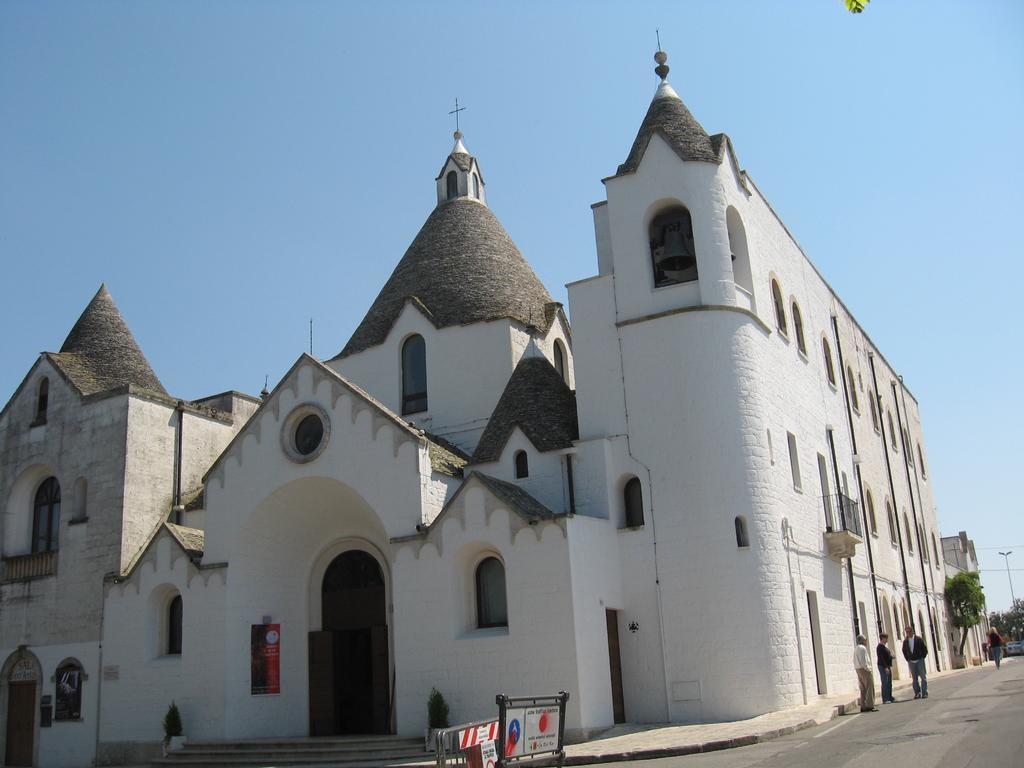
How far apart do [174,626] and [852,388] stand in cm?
2300

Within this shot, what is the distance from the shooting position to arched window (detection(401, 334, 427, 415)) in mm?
26750

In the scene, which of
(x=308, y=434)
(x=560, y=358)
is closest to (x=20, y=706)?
(x=308, y=434)

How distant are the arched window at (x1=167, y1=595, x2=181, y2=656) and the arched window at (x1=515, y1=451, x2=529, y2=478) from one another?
28.4 feet

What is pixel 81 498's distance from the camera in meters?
25.1

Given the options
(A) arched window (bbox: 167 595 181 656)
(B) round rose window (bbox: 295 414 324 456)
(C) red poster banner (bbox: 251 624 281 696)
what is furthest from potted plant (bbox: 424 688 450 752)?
(A) arched window (bbox: 167 595 181 656)

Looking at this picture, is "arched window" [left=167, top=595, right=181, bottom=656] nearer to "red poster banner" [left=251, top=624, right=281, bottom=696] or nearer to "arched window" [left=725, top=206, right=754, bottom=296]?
"red poster banner" [left=251, top=624, right=281, bottom=696]

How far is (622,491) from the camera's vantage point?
68.9 ft

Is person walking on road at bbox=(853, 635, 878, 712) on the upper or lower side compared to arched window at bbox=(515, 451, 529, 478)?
lower

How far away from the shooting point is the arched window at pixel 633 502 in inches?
815

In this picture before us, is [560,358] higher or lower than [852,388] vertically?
higher

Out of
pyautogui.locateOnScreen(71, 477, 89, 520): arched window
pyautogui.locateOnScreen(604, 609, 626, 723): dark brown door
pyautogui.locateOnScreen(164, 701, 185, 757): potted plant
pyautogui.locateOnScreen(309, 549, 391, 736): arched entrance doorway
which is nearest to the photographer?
pyautogui.locateOnScreen(604, 609, 626, 723): dark brown door

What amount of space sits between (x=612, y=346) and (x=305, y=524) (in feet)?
27.9

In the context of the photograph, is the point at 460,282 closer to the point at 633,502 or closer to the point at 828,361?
the point at 633,502

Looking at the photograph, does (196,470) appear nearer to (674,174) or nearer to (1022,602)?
(674,174)
